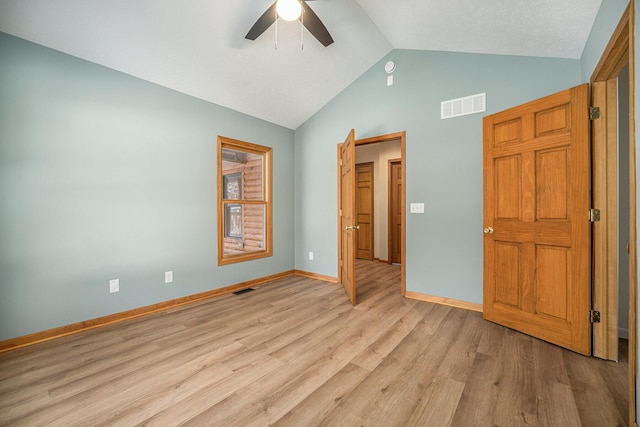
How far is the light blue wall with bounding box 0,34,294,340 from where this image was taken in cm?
218

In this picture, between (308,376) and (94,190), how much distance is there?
8.44 feet

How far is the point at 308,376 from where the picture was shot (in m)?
1.79

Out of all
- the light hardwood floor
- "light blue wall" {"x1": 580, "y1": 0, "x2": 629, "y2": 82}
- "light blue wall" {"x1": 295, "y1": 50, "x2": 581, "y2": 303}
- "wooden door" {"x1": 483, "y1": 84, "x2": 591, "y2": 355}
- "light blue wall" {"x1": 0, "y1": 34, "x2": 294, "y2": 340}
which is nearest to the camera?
the light hardwood floor

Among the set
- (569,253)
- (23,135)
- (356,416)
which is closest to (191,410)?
(356,416)

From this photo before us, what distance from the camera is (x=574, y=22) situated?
206cm

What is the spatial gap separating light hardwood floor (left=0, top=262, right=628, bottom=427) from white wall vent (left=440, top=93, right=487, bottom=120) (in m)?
2.25

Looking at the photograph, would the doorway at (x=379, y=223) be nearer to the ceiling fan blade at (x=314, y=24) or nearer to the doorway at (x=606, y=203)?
the ceiling fan blade at (x=314, y=24)

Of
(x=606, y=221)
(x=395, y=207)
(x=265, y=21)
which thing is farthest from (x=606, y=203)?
(x=395, y=207)

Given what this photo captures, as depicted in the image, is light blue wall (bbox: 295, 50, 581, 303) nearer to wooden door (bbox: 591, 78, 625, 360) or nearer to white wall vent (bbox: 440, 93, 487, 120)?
white wall vent (bbox: 440, 93, 487, 120)

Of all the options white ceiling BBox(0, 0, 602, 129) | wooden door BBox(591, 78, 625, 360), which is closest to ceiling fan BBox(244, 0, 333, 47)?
white ceiling BBox(0, 0, 602, 129)

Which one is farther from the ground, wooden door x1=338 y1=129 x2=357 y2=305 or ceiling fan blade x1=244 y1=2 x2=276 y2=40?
ceiling fan blade x1=244 y1=2 x2=276 y2=40

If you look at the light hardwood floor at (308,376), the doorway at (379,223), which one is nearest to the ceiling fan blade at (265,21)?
the doorway at (379,223)

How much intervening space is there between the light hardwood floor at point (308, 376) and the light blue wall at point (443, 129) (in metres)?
0.67

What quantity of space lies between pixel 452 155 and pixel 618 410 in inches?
94.4
